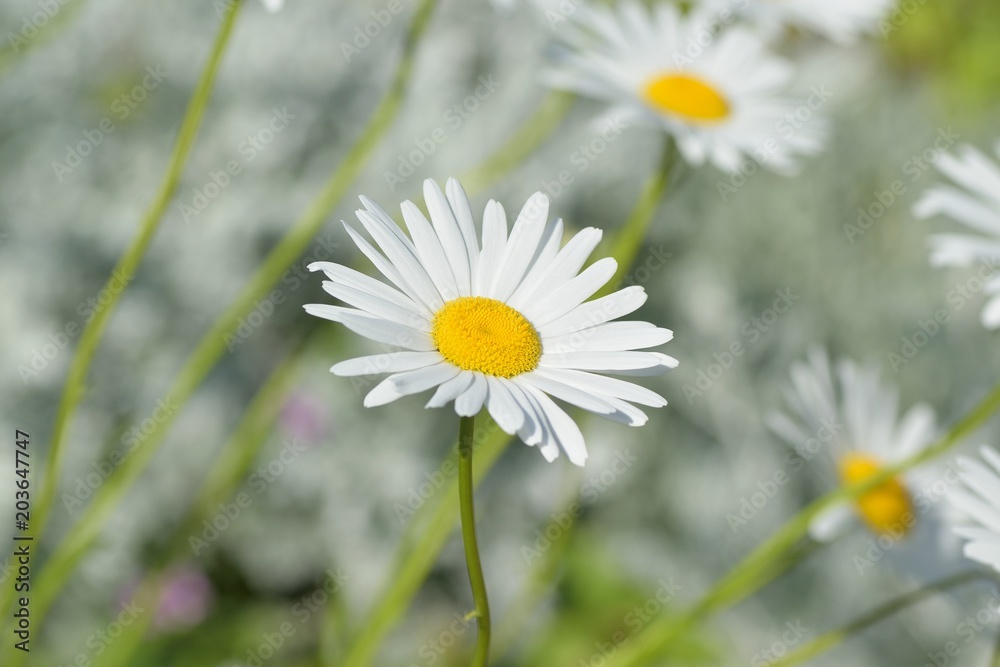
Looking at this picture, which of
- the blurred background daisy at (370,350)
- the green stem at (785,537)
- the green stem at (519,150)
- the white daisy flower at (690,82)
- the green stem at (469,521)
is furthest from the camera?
the blurred background daisy at (370,350)

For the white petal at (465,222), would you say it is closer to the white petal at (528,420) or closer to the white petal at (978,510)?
the white petal at (528,420)

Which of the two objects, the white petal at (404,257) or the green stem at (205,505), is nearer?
the white petal at (404,257)

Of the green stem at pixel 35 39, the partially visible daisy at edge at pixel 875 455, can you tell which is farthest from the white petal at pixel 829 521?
the green stem at pixel 35 39

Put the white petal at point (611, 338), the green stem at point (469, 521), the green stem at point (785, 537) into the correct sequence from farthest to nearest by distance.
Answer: the green stem at point (785, 537)
the white petal at point (611, 338)
the green stem at point (469, 521)

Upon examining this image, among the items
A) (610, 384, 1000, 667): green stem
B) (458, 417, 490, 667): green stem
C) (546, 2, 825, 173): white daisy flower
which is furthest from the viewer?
(546, 2, 825, 173): white daisy flower

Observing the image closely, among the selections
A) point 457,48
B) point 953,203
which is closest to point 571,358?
point 953,203

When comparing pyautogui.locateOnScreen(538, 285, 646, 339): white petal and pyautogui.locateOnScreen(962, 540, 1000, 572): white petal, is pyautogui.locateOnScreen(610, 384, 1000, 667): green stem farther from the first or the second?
pyautogui.locateOnScreen(538, 285, 646, 339): white petal

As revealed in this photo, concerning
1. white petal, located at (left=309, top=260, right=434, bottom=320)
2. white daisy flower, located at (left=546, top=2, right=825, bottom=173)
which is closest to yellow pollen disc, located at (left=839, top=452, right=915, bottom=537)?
white daisy flower, located at (left=546, top=2, right=825, bottom=173)

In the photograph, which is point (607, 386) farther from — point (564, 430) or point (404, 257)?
point (404, 257)

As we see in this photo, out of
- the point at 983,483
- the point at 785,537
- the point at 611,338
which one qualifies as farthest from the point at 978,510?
the point at 611,338
